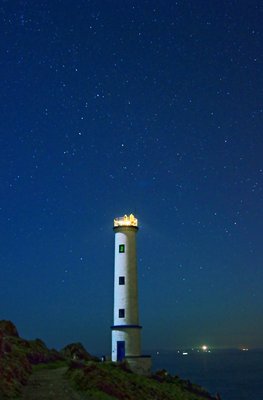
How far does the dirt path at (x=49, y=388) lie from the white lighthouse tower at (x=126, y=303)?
46.1 ft

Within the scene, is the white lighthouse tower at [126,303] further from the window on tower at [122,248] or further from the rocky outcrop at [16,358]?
the rocky outcrop at [16,358]

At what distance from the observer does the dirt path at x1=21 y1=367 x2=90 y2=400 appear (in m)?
22.5

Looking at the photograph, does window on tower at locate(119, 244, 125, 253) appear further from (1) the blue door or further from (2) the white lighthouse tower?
(1) the blue door

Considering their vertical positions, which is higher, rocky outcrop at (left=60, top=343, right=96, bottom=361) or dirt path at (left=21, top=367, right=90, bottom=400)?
rocky outcrop at (left=60, top=343, right=96, bottom=361)

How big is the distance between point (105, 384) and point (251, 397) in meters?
88.3

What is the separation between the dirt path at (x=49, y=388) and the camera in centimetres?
2255

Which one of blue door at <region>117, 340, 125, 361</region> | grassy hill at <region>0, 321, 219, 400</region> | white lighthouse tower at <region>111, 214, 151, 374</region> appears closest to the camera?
grassy hill at <region>0, 321, 219, 400</region>

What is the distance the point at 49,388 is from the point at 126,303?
1860 cm

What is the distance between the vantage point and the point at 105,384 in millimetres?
26656

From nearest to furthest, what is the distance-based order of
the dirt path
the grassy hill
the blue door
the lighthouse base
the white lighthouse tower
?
the dirt path, the grassy hill, the lighthouse base, the blue door, the white lighthouse tower

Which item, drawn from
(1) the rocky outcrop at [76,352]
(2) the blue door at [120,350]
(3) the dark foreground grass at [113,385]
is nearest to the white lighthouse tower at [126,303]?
(2) the blue door at [120,350]

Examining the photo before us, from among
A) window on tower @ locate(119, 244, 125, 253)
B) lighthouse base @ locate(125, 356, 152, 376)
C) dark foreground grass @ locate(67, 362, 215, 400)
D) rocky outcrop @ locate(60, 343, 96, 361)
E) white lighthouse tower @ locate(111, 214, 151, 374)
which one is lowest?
dark foreground grass @ locate(67, 362, 215, 400)

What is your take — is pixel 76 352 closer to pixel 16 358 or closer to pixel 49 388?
pixel 16 358

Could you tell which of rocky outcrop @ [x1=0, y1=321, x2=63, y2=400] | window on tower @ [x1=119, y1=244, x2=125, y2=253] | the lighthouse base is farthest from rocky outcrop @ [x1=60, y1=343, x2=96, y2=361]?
window on tower @ [x1=119, y1=244, x2=125, y2=253]
